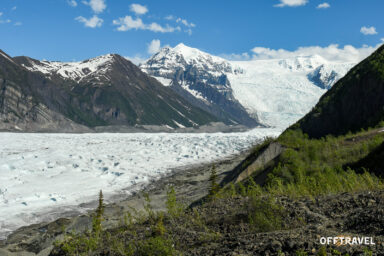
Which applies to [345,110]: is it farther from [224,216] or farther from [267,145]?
[224,216]

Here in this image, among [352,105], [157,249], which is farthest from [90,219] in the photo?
[352,105]

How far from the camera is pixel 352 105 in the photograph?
74.9 feet

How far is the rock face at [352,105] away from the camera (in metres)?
21.1

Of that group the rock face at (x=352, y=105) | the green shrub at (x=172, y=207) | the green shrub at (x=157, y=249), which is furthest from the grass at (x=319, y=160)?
A: the rock face at (x=352, y=105)

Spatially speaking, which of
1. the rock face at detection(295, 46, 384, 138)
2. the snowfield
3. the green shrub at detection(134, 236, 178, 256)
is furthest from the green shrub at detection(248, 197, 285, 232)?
the snowfield

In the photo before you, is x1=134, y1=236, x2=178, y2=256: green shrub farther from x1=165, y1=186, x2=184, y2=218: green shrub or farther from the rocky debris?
x1=165, y1=186, x2=184, y2=218: green shrub

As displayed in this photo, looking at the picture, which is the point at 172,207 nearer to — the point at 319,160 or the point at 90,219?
the point at 319,160

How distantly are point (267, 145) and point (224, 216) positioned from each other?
1254cm

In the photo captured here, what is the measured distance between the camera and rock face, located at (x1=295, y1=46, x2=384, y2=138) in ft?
69.3

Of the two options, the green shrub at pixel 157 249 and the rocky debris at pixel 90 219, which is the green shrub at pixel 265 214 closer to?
the green shrub at pixel 157 249

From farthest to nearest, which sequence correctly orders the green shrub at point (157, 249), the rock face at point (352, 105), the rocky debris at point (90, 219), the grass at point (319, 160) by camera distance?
the rock face at point (352, 105)
the rocky debris at point (90, 219)
the grass at point (319, 160)
the green shrub at point (157, 249)

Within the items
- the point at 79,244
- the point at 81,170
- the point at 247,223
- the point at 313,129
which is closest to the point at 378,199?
the point at 247,223

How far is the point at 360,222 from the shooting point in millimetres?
4473

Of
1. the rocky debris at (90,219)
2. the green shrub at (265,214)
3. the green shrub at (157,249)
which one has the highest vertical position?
the green shrub at (265,214)
